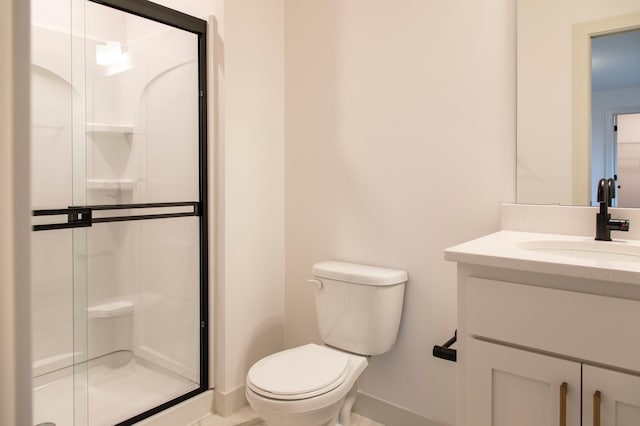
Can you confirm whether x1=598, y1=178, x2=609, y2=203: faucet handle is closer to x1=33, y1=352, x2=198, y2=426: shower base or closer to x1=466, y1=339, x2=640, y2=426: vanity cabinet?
x1=466, y1=339, x2=640, y2=426: vanity cabinet

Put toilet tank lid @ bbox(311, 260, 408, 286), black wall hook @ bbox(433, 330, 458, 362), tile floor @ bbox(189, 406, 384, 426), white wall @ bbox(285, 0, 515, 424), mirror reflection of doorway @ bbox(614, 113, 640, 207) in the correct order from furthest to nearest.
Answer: tile floor @ bbox(189, 406, 384, 426) → toilet tank lid @ bbox(311, 260, 408, 286) → white wall @ bbox(285, 0, 515, 424) → black wall hook @ bbox(433, 330, 458, 362) → mirror reflection of doorway @ bbox(614, 113, 640, 207)

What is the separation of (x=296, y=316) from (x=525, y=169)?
4.59 feet

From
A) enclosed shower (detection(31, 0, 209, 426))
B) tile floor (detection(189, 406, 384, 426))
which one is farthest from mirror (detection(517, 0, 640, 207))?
enclosed shower (detection(31, 0, 209, 426))

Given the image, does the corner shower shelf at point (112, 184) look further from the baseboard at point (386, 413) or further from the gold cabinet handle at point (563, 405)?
the gold cabinet handle at point (563, 405)

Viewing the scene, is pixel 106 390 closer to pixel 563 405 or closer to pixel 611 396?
pixel 563 405

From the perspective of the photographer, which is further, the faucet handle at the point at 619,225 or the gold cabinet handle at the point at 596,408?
the faucet handle at the point at 619,225

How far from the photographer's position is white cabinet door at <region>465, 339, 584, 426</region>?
101 centimetres

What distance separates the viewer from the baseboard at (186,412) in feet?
6.12

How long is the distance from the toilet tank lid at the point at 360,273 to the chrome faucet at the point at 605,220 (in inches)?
30.0

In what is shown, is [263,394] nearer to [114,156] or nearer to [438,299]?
[438,299]

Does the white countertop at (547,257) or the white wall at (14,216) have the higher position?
the white wall at (14,216)

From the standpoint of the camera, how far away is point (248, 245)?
2.15 m

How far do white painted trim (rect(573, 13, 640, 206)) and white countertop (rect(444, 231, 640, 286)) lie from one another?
194 mm

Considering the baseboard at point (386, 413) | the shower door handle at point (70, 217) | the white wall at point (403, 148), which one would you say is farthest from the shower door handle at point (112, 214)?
the baseboard at point (386, 413)
